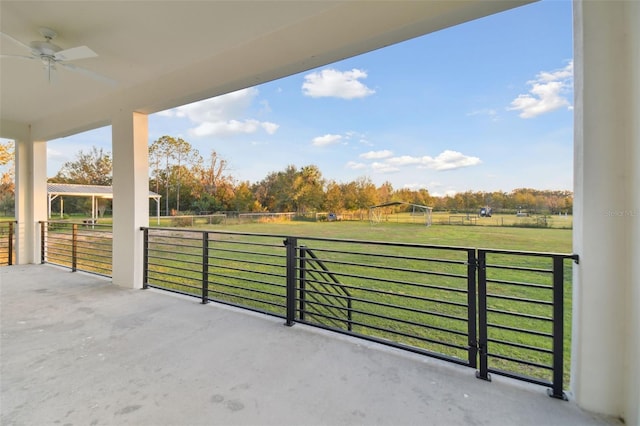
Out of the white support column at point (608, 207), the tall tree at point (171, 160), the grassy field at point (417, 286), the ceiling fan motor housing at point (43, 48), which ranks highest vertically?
the tall tree at point (171, 160)

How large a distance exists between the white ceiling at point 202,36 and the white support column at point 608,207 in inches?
22.6

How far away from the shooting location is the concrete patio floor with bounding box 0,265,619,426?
1.29m

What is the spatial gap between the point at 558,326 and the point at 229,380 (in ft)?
5.92

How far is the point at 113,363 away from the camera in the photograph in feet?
5.69

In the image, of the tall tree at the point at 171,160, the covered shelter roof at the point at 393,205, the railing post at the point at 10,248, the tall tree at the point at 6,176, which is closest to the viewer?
the railing post at the point at 10,248

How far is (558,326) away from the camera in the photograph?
147 cm

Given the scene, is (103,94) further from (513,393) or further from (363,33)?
(513,393)

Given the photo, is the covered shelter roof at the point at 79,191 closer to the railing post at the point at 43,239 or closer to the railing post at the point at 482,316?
the railing post at the point at 43,239

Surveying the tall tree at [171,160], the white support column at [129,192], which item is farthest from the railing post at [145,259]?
the tall tree at [171,160]

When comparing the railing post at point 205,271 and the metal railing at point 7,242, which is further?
the metal railing at point 7,242

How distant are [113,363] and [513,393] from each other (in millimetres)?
2314

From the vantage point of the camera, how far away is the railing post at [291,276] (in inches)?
93.1

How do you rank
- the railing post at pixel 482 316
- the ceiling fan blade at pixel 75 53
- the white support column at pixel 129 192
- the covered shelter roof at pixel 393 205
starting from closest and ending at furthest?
the railing post at pixel 482 316 → the ceiling fan blade at pixel 75 53 → the white support column at pixel 129 192 → the covered shelter roof at pixel 393 205

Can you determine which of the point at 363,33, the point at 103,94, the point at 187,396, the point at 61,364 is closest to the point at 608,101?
the point at 363,33
